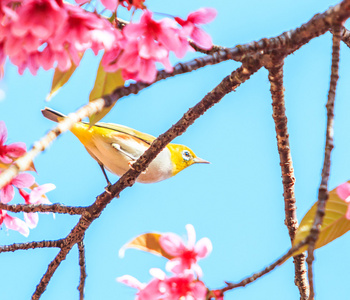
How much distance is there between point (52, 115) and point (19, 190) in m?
1.26

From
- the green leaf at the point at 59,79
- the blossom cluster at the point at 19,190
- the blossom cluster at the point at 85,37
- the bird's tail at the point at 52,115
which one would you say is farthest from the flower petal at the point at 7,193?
the bird's tail at the point at 52,115

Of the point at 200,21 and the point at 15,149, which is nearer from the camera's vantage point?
the point at 200,21

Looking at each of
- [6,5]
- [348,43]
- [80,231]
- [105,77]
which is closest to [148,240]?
[105,77]

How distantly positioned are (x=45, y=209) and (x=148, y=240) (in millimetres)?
628

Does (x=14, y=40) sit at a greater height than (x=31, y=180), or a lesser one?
lesser

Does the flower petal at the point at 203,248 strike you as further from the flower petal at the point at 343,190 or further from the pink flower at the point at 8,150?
the pink flower at the point at 8,150

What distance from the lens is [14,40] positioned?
99 cm

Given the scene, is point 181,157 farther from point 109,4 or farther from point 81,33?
point 81,33

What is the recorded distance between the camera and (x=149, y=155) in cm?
183

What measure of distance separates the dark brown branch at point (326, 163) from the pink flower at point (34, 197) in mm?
1146

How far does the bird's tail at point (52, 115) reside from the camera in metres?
3.07

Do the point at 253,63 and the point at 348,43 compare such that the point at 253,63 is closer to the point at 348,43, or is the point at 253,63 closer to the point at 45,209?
the point at 348,43

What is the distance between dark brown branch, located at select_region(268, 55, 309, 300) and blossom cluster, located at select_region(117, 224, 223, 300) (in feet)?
2.07

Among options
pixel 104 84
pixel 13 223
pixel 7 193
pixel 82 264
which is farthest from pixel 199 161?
pixel 104 84
